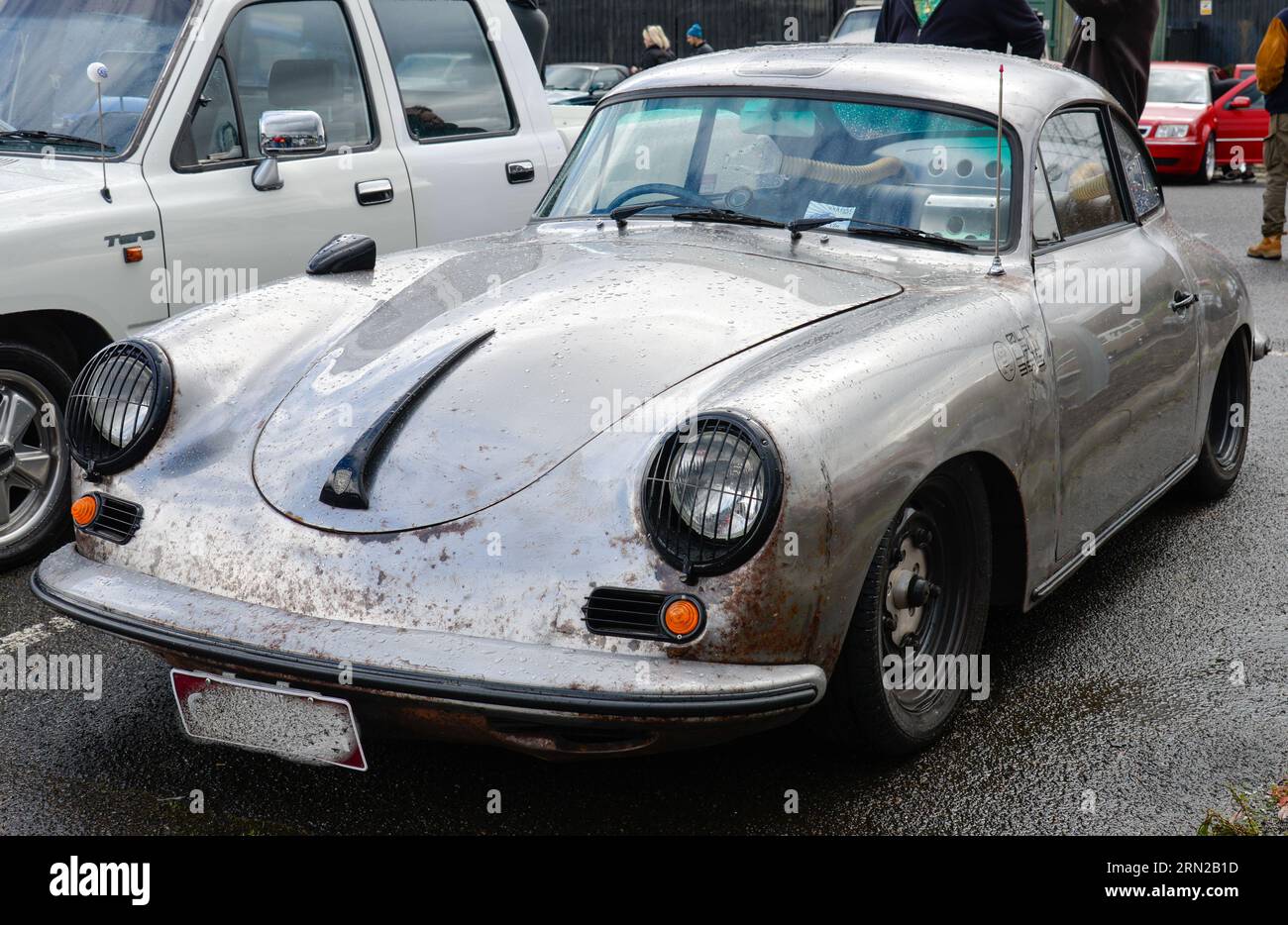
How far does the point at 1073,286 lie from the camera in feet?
12.7

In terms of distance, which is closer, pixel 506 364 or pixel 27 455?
pixel 506 364

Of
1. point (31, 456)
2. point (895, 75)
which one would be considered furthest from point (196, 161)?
point (895, 75)

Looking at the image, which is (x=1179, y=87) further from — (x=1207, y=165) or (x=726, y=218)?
(x=726, y=218)

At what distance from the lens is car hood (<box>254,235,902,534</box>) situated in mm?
2957

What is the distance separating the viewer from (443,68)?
232 inches

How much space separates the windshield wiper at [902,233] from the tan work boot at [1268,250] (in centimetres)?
832

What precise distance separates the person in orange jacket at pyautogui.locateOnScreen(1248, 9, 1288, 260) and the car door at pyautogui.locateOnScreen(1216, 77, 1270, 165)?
21.0 feet

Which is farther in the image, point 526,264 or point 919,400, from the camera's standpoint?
point 526,264

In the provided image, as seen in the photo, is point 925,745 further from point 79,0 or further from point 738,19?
point 738,19

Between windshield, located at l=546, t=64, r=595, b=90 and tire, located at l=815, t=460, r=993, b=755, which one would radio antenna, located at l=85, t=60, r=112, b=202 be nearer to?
tire, located at l=815, t=460, r=993, b=755

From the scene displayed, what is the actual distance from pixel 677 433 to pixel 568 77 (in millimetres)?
21983

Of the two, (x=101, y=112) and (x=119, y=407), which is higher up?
(x=101, y=112)

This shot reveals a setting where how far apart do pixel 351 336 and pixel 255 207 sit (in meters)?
1.75

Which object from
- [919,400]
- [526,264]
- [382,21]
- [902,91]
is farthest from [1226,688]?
[382,21]
